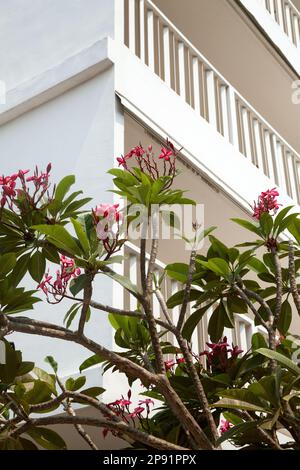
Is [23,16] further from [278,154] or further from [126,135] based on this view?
[278,154]

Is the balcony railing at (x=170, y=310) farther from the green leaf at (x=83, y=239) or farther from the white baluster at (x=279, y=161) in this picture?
the green leaf at (x=83, y=239)

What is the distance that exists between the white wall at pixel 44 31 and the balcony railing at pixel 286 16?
304cm

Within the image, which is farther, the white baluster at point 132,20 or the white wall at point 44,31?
the white wall at point 44,31

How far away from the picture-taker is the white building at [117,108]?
4.60m

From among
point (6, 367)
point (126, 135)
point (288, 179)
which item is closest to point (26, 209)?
point (6, 367)

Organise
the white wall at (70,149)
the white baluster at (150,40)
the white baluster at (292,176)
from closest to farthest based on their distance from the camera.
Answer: the white wall at (70,149)
the white baluster at (150,40)
the white baluster at (292,176)

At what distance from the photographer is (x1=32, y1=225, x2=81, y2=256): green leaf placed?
2.19 meters

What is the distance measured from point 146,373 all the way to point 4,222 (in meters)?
0.70

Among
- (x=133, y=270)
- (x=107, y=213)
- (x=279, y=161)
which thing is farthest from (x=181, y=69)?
(x=107, y=213)

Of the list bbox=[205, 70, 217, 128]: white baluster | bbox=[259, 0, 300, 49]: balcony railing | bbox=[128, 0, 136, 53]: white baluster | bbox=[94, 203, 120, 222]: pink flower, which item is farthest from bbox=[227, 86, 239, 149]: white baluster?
bbox=[94, 203, 120, 222]: pink flower

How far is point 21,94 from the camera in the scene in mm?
5383

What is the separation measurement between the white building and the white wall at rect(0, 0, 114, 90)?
0.01 m

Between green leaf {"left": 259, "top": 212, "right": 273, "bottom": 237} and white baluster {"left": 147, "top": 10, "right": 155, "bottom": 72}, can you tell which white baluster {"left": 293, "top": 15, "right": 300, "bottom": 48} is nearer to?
white baluster {"left": 147, "top": 10, "right": 155, "bottom": 72}

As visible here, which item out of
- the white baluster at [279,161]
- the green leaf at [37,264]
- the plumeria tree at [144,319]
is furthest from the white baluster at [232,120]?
the green leaf at [37,264]
